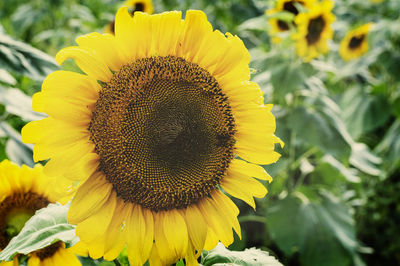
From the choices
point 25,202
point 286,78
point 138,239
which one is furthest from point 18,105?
point 286,78

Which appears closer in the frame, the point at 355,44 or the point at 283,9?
the point at 283,9

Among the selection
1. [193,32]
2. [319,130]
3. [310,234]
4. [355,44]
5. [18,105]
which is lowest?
[310,234]

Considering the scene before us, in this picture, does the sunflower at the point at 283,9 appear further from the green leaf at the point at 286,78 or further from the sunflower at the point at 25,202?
the sunflower at the point at 25,202

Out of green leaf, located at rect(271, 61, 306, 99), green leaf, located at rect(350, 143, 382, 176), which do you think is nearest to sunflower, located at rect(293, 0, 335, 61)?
green leaf, located at rect(271, 61, 306, 99)

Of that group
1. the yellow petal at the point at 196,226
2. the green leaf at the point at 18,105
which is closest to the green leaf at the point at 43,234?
the yellow petal at the point at 196,226

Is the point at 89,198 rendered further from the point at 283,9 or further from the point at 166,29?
the point at 283,9

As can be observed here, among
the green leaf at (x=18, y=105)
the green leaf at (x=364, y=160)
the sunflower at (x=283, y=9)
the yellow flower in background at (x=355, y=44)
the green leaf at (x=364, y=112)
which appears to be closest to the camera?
the green leaf at (x=18, y=105)

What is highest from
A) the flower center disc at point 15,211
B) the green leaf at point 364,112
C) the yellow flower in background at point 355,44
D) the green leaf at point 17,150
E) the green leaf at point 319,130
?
the flower center disc at point 15,211
